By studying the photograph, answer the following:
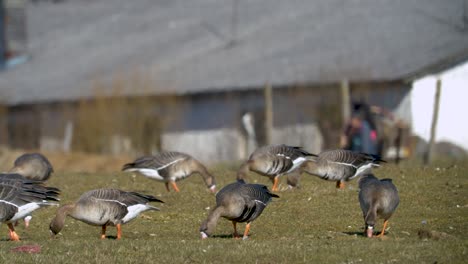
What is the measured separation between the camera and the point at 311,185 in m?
19.5

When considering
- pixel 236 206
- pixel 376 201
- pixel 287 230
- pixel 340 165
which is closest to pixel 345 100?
pixel 340 165

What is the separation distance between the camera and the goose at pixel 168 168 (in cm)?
1931

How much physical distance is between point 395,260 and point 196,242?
9.17 feet

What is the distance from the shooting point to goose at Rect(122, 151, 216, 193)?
63.4 ft

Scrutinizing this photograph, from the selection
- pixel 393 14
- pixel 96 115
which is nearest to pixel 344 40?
pixel 393 14

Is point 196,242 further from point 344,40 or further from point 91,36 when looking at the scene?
point 91,36

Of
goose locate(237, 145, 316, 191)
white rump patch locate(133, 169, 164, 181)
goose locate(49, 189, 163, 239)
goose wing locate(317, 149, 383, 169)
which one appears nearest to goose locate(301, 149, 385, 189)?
goose wing locate(317, 149, 383, 169)

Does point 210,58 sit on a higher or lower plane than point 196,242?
higher

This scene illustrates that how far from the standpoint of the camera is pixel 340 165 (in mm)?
18266

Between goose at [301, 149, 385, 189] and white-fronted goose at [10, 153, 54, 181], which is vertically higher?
goose at [301, 149, 385, 189]

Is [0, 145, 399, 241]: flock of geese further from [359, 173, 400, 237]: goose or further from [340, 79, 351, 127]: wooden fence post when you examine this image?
[340, 79, 351, 127]: wooden fence post

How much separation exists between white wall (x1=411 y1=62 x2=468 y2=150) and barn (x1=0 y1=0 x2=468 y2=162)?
1.06 ft

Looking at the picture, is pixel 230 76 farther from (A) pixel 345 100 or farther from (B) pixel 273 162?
(B) pixel 273 162

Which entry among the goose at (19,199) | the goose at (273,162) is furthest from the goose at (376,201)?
the goose at (273,162)
